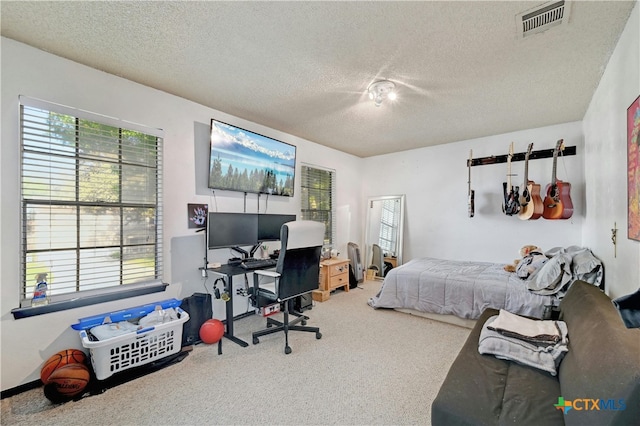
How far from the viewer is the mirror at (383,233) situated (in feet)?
17.1

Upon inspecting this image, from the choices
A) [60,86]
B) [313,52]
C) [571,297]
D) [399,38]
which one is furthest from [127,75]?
[571,297]

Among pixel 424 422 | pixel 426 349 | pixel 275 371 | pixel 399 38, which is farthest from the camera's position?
pixel 426 349

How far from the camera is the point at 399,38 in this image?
6.28 feet

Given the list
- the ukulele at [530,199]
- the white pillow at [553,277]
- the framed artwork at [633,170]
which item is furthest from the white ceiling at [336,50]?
A: the white pillow at [553,277]

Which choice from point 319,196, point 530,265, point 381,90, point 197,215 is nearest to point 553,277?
point 530,265

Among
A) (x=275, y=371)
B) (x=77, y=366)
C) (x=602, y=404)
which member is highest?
(x=602, y=404)

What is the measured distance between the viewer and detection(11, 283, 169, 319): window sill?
6.56 feet

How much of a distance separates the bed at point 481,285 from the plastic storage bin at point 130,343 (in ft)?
8.08

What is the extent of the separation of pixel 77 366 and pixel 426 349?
2.91 meters

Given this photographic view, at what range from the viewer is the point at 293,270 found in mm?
2689

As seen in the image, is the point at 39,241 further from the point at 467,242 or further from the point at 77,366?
the point at 467,242

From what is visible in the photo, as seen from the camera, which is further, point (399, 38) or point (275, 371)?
point (275, 371)

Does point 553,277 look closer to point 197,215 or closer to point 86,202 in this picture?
point 197,215

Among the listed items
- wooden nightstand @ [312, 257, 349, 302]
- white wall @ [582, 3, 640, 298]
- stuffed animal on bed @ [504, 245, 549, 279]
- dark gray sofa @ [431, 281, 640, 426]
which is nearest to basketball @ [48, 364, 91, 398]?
dark gray sofa @ [431, 281, 640, 426]
